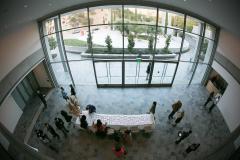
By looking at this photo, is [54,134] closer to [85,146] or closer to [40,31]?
[85,146]

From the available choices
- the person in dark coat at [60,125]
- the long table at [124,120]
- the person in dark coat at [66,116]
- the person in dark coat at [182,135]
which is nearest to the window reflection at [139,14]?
the long table at [124,120]

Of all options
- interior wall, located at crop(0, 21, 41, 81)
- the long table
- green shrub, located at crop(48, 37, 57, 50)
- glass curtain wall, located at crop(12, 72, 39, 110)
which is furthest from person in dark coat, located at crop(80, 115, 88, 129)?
green shrub, located at crop(48, 37, 57, 50)

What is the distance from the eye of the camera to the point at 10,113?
8.93 meters

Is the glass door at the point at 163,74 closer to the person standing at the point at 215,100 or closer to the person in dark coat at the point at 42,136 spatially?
the person standing at the point at 215,100

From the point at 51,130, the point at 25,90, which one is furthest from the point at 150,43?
the point at 25,90

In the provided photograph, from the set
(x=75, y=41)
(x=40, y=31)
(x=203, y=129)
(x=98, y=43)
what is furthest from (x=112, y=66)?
(x=203, y=129)

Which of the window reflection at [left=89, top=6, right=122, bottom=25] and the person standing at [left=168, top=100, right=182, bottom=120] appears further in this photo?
the window reflection at [left=89, top=6, right=122, bottom=25]

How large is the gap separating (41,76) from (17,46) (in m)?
3.16

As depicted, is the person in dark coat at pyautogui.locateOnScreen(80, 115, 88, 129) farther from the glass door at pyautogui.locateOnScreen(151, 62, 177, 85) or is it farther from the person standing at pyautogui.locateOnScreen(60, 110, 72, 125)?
the glass door at pyautogui.locateOnScreen(151, 62, 177, 85)

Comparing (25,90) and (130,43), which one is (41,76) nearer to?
(25,90)

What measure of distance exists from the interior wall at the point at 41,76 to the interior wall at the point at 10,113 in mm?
2613

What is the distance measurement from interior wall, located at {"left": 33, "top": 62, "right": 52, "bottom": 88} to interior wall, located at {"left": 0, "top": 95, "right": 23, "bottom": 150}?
8.57ft

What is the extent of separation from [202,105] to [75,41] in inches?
331

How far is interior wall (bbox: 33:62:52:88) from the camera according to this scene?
11538 millimetres
